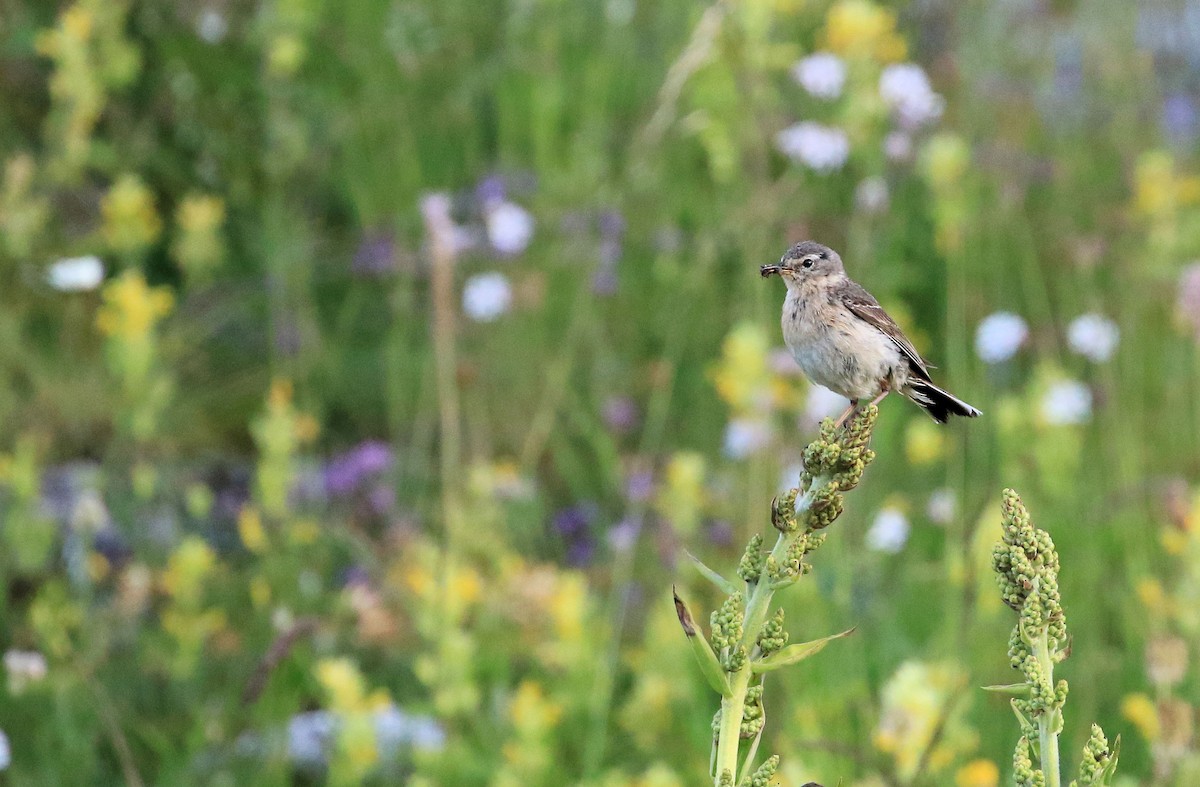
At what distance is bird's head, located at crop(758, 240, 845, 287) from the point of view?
2633mm

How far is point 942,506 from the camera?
428 centimetres

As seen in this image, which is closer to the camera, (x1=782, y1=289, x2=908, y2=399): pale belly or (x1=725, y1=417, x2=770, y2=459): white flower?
(x1=782, y1=289, x2=908, y2=399): pale belly

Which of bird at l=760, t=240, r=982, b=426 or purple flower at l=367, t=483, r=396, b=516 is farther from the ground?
purple flower at l=367, t=483, r=396, b=516

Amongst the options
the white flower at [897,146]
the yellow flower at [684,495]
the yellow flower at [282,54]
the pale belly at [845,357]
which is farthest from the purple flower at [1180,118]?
the pale belly at [845,357]

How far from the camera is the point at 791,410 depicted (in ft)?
16.6

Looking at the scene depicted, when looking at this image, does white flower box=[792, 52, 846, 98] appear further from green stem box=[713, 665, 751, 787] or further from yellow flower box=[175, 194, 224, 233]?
green stem box=[713, 665, 751, 787]

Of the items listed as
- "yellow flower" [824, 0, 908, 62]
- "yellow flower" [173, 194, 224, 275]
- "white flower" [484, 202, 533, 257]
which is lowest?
"yellow flower" [173, 194, 224, 275]

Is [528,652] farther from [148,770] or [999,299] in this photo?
[999,299]

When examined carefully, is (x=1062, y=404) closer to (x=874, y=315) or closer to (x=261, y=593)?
(x=874, y=315)

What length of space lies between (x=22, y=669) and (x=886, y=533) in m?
2.29

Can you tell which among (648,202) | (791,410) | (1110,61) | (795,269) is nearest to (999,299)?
(791,410)

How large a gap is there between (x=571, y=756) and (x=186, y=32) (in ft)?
12.6

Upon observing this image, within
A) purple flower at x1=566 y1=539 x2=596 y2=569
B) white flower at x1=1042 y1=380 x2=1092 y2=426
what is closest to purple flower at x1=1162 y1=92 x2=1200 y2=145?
white flower at x1=1042 y1=380 x2=1092 y2=426

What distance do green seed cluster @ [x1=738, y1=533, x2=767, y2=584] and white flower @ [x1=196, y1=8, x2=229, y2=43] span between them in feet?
17.3
